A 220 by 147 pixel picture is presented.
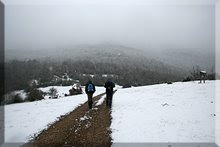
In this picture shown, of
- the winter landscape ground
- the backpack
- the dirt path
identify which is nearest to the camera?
the dirt path

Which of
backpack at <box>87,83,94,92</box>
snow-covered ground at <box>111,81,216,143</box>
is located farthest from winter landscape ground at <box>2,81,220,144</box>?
backpack at <box>87,83,94,92</box>

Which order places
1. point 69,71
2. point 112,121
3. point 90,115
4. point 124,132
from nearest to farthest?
point 124,132 → point 112,121 → point 90,115 → point 69,71

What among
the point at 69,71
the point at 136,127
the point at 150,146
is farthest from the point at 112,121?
the point at 69,71

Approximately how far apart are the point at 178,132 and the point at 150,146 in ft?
6.43

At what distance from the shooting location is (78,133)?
400 inches

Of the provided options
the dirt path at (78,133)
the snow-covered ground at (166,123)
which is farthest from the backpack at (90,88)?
the dirt path at (78,133)

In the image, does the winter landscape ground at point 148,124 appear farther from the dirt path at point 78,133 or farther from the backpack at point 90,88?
the backpack at point 90,88

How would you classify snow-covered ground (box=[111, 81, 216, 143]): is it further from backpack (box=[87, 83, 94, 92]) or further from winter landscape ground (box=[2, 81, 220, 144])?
backpack (box=[87, 83, 94, 92])

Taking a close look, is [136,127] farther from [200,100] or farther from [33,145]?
[200,100]

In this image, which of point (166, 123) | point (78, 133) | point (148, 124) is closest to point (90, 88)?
point (78, 133)

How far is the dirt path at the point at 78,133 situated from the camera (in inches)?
358

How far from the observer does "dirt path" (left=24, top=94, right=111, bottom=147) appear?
29.9 feet

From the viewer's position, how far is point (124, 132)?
10047 mm

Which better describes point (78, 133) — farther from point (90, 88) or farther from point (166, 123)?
point (90, 88)
